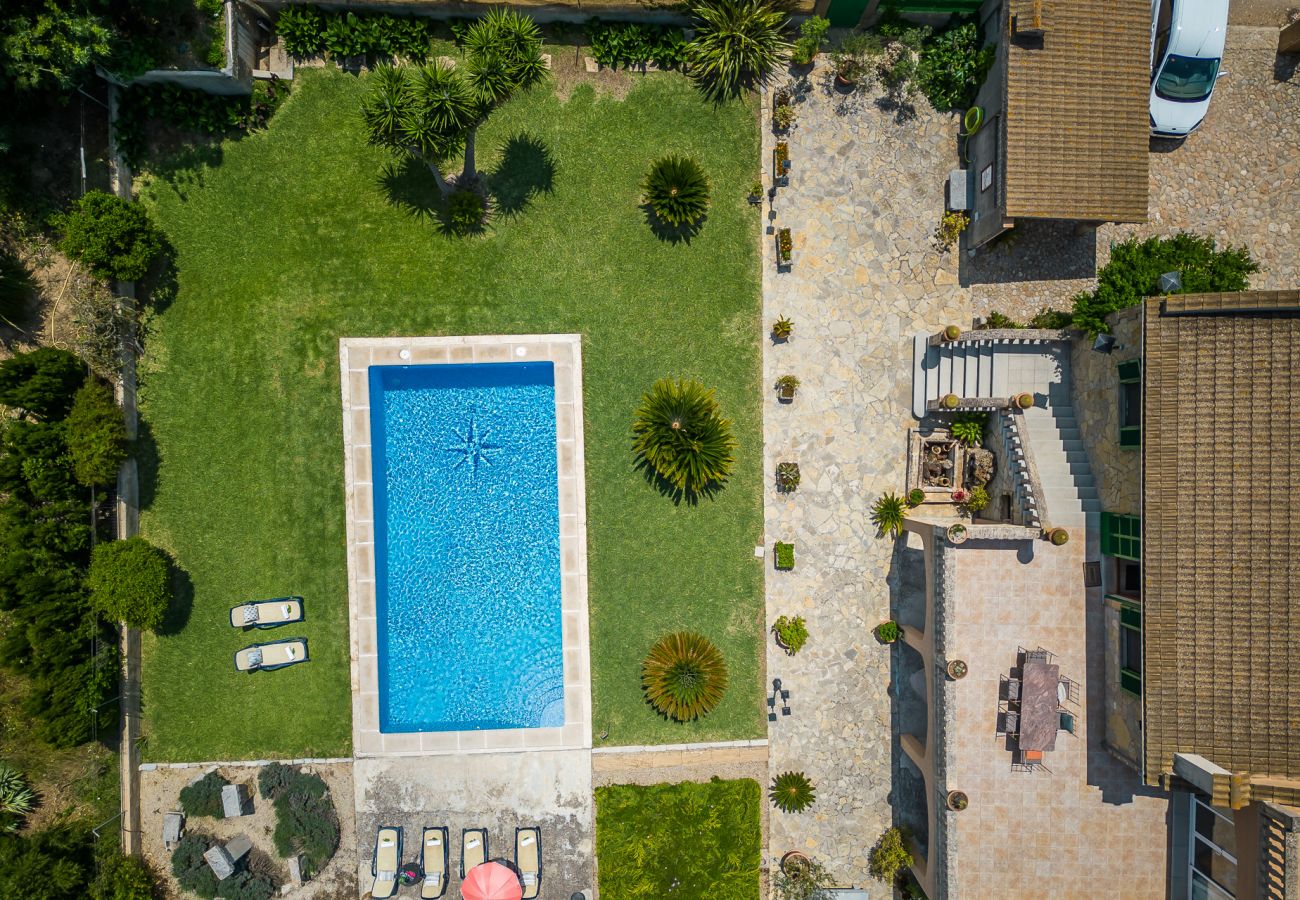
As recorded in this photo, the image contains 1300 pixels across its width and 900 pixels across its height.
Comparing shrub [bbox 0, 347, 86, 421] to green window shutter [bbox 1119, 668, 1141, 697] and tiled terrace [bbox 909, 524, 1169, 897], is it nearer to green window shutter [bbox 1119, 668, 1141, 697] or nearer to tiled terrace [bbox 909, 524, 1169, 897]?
tiled terrace [bbox 909, 524, 1169, 897]

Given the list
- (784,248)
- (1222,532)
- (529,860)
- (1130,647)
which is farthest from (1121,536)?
(529,860)

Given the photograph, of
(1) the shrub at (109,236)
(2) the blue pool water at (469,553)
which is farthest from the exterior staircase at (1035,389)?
(1) the shrub at (109,236)

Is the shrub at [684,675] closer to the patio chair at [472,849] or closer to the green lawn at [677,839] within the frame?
the green lawn at [677,839]

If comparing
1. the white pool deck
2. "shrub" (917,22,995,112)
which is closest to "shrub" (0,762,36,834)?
the white pool deck

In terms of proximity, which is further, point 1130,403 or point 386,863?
point 386,863

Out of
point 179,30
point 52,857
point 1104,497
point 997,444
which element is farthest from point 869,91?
point 52,857

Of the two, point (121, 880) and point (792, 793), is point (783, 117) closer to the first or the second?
point (792, 793)
